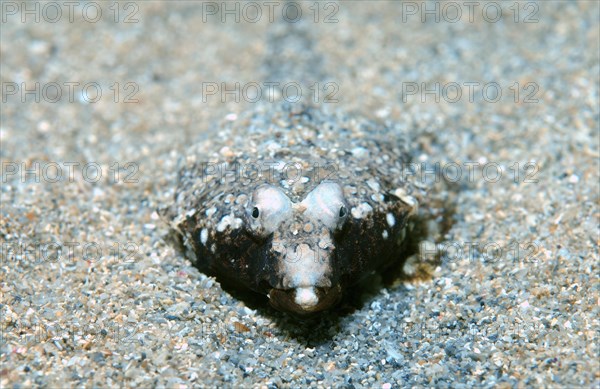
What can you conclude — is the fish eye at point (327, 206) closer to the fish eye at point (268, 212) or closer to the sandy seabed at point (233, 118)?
the fish eye at point (268, 212)

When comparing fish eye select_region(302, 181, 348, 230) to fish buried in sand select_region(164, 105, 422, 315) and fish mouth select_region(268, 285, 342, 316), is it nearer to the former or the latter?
fish buried in sand select_region(164, 105, 422, 315)

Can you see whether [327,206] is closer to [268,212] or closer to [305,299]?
[268,212]

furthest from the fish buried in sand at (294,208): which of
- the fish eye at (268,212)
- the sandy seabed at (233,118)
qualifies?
the sandy seabed at (233,118)

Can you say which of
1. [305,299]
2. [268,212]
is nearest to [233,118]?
[268,212]

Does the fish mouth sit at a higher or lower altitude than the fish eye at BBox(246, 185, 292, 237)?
lower

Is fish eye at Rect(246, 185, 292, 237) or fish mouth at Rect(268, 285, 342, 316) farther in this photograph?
fish eye at Rect(246, 185, 292, 237)

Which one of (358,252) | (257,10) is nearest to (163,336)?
(358,252)

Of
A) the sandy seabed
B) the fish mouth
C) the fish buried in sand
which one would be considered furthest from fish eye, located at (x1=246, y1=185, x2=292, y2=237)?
the sandy seabed
